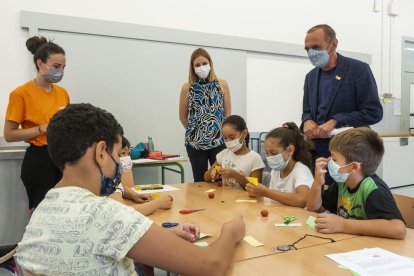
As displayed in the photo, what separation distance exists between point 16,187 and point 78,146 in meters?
2.40

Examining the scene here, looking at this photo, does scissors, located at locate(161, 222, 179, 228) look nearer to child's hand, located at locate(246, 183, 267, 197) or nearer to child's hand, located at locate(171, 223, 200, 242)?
child's hand, located at locate(171, 223, 200, 242)

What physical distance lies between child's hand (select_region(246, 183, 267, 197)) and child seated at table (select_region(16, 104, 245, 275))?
3.18ft

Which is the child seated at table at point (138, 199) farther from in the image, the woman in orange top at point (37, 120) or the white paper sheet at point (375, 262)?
the white paper sheet at point (375, 262)

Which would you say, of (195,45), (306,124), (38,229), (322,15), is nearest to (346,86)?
(306,124)

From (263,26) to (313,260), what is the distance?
14.0 ft

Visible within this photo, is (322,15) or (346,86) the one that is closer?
(346,86)

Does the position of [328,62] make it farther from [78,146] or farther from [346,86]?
[78,146]

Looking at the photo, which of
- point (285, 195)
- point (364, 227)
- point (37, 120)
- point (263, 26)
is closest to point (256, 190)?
point (285, 195)

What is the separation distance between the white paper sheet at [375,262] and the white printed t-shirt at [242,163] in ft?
4.41

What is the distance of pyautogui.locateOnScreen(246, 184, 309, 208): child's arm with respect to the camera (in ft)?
6.14

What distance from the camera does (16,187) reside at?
2965 millimetres

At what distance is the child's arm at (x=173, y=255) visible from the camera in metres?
0.86

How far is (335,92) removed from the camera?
7.52 feet

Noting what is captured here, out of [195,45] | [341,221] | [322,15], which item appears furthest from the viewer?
[322,15]
